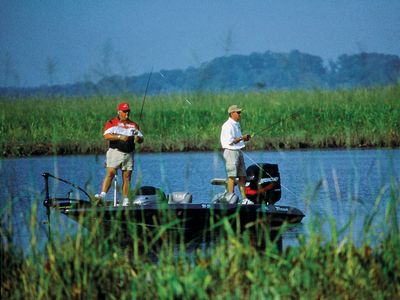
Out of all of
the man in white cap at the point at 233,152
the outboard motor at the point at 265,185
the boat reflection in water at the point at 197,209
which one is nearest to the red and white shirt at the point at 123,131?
the boat reflection in water at the point at 197,209

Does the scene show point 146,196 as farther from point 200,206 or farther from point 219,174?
point 219,174

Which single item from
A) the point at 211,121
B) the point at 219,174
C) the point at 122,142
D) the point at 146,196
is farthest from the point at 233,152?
the point at 211,121

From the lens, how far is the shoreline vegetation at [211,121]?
2775cm

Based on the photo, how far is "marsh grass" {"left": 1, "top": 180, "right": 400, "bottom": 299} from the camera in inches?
270

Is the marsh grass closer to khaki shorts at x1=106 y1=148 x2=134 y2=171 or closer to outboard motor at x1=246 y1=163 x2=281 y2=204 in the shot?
khaki shorts at x1=106 y1=148 x2=134 y2=171

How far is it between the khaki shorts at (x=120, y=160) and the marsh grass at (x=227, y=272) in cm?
550

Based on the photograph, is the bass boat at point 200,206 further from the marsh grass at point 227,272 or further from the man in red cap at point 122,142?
the marsh grass at point 227,272

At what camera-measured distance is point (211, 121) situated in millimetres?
31047

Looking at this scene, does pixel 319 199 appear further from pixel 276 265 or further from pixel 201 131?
pixel 201 131

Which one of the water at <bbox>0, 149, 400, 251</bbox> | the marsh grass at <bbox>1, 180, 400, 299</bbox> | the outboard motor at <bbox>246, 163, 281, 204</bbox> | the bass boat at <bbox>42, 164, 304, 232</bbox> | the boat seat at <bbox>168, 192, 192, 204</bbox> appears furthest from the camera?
the water at <bbox>0, 149, 400, 251</bbox>

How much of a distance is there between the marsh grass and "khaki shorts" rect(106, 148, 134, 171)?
5.50 metres

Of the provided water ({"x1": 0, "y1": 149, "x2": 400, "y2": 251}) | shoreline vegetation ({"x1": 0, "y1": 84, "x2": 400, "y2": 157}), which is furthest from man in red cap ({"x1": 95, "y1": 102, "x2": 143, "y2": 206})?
shoreline vegetation ({"x1": 0, "y1": 84, "x2": 400, "y2": 157})

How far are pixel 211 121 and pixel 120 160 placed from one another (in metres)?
18.0

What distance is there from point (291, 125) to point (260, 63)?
14990cm
